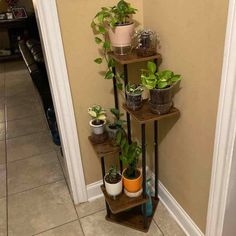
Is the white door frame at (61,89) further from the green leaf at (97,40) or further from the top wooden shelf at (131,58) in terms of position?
the top wooden shelf at (131,58)

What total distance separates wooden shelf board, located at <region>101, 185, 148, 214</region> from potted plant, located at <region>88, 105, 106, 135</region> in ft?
1.28

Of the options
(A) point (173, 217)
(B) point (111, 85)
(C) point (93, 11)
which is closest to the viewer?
(C) point (93, 11)

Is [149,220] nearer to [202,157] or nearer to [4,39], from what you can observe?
[202,157]

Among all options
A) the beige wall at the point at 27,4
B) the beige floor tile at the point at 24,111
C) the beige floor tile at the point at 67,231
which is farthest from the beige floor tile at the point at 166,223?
the beige wall at the point at 27,4

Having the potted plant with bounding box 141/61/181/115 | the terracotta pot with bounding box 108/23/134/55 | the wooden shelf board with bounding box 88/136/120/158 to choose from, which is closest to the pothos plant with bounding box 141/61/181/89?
the potted plant with bounding box 141/61/181/115

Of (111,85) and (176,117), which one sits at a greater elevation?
(111,85)

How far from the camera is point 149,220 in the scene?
1683mm

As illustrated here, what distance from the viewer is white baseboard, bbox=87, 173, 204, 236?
1526 mm

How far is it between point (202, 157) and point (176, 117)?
25 cm

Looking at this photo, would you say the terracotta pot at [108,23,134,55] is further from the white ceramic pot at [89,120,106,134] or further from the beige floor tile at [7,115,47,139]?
the beige floor tile at [7,115,47,139]

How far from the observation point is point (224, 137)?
3.51 feet

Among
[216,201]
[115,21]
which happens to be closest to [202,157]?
[216,201]

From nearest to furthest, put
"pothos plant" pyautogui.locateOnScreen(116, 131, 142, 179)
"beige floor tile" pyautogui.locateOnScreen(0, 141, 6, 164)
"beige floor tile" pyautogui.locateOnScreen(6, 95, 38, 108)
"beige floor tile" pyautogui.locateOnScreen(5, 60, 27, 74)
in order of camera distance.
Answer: "pothos plant" pyautogui.locateOnScreen(116, 131, 142, 179), "beige floor tile" pyautogui.locateOnScreen(0, 141, 6, 164), "beige floor tile" pyautogui.locateOnScreen(6, 95, 38, 108), "beige floor tile" pyautogui.locateOnScreen(5, 60, 27, 74)

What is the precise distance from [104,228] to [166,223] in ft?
1.23
